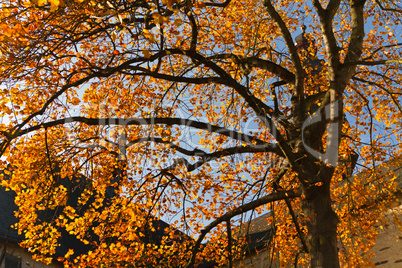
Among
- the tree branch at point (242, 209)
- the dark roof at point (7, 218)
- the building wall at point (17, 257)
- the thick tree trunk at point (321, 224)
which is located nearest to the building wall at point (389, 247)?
the thick tree trunk at point (321, 224)

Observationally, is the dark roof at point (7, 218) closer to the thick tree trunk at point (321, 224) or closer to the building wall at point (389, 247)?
the thick tree trunk at point (321, 224)

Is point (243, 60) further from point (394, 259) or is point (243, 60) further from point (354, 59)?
point (394, 259)

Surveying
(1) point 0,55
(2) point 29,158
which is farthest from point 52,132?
(1) point 0,55

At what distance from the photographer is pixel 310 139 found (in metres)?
7.32

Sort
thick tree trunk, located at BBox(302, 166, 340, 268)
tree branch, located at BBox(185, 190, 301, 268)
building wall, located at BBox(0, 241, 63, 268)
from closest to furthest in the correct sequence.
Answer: thick tree trunk, located at BBox(302, 166, 340, 268) < tree branch, located at BBox(185, 190, 301, 268) < building wall, located at BBox(0, 241, 63, 268)

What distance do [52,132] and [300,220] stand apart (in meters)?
7.28

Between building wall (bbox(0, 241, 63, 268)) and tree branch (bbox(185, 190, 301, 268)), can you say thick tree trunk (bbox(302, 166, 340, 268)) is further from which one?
building wall (bbox(0, 241, 63, 268))

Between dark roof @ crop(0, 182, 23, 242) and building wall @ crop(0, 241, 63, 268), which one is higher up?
dark roof @ crop(0, 182, 23, 242)

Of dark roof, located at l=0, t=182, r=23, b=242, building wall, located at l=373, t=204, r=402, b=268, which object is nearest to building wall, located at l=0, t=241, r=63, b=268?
dark roof, located at l=0, t=182, r=23, b=242

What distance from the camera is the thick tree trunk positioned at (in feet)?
20.0

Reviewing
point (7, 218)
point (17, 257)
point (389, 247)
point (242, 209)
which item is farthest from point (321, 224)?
point (7, 218)

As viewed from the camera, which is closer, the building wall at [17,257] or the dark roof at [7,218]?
the dark roof at [7,218]

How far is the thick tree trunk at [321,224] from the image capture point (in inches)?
239

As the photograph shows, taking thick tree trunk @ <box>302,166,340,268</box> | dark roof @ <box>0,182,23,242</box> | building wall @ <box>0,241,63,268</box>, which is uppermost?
dark roof @ <box>0,182,23,242</box>
